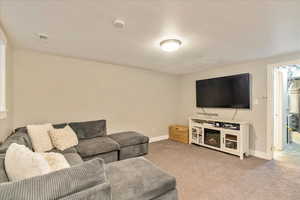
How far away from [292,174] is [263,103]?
4.62ft

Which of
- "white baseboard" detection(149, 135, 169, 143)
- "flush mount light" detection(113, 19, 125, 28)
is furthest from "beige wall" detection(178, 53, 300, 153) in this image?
"flush mount light" detection(113, 19, 125, 28)

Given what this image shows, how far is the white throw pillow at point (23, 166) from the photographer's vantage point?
3.35 ft

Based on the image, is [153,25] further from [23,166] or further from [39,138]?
[39,138]

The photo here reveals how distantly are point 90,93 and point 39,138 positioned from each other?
4.68 feet

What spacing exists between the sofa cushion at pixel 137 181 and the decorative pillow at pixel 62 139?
3.89 ft

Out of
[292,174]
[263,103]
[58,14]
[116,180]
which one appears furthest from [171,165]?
[58,14]

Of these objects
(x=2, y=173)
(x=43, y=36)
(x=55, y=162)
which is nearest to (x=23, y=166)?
(x=2, y=173)

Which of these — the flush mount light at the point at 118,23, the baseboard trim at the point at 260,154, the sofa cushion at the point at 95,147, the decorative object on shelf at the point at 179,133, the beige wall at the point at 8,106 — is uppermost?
the flush mount light at the point at 118,23

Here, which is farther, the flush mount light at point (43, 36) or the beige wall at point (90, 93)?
the beige wall at point (90, 93)

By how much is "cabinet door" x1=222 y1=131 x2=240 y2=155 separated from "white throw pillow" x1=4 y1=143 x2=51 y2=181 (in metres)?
3.46

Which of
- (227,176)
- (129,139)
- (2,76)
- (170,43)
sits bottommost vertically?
(227,176)

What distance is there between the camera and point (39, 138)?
2301 millimetres

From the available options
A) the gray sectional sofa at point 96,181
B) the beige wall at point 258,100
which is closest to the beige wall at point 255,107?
the beige wall at point 258,100

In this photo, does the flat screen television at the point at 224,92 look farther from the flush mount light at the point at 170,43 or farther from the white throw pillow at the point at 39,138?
the white throw pillow at the point at 39,138
